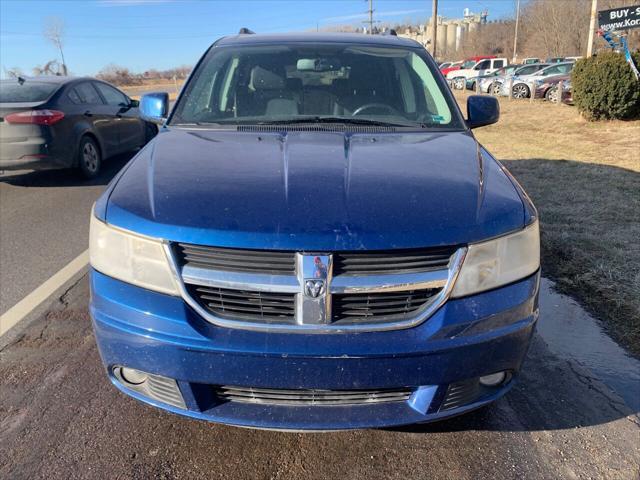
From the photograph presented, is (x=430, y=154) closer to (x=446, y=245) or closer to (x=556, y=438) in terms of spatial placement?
(x=446, y=245)

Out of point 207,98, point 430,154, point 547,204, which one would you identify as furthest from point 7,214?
point 547,204

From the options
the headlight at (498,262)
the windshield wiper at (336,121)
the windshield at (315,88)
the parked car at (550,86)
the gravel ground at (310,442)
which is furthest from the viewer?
the parked car at (550,86)

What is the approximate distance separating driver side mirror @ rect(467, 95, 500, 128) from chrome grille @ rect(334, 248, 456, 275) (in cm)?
186

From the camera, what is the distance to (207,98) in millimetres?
3387

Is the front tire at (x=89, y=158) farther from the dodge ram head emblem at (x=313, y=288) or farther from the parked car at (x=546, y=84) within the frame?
the parked car at (x=546, y=84)

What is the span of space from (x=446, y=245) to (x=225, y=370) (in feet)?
3.05

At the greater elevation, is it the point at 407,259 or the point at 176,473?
the point at 407,259

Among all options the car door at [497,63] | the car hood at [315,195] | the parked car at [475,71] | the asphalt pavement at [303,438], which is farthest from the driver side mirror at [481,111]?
the car door at [497,63]

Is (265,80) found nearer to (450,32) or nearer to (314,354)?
(314,354)

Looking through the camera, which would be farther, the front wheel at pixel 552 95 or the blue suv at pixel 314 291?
the front wheel at pixel 552 95

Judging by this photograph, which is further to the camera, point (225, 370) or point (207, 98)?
point (207, 98)

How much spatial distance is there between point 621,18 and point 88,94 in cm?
1279

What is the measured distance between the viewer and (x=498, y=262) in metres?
2.01

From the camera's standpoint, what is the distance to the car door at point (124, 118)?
878 cm
